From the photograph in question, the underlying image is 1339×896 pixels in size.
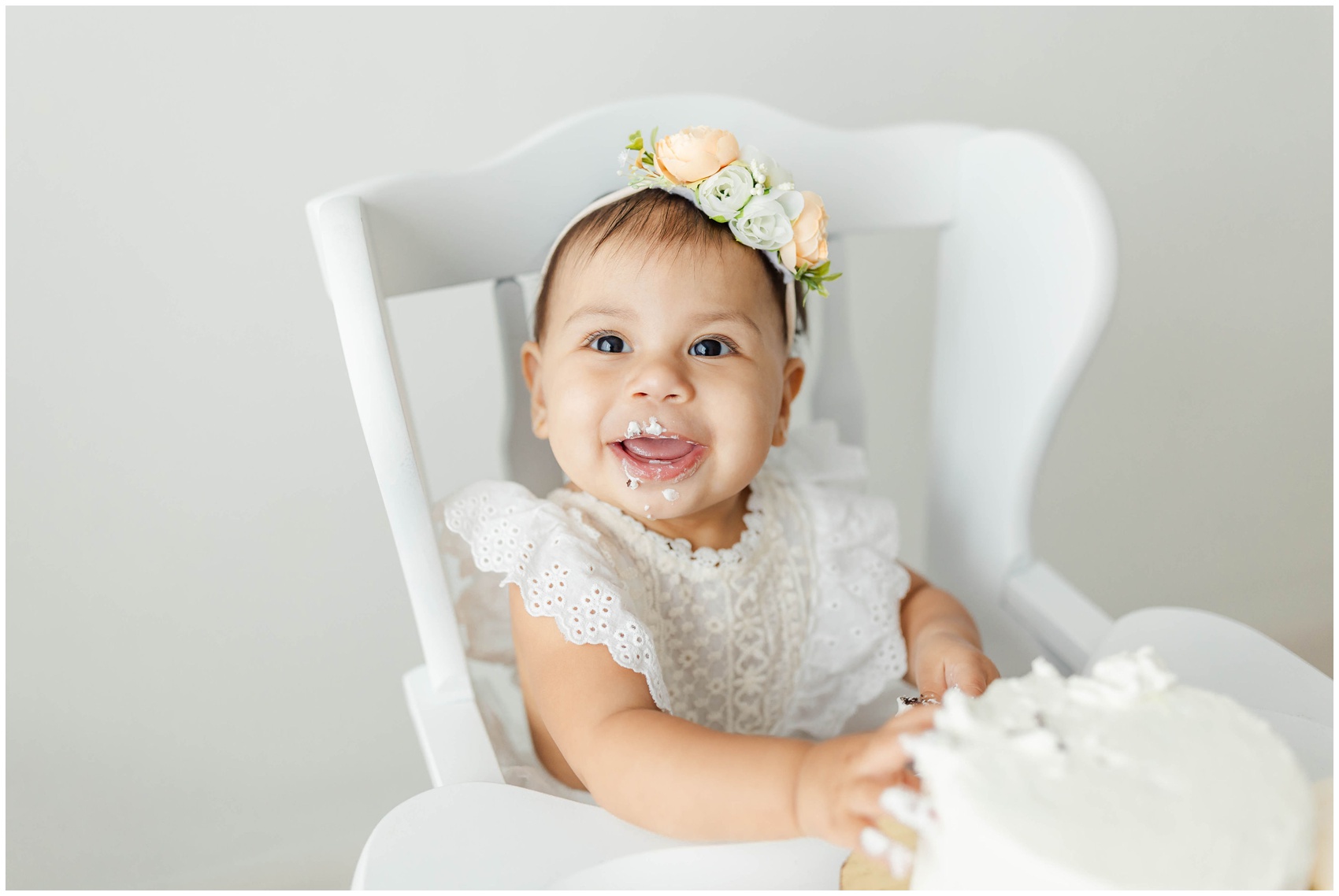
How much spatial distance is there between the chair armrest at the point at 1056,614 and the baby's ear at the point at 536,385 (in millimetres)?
440

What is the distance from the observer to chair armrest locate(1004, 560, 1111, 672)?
82 centimetres

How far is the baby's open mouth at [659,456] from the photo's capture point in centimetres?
75

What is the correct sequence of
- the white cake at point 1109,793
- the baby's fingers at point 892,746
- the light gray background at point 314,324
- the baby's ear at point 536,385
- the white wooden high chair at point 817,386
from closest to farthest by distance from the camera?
the white cake at point 1109,793 < the baby's fingers at point 892,746 < the white wooden high chair at point 817,386 < the baby's ear at point 536,385 < the light gray background at point 314,324

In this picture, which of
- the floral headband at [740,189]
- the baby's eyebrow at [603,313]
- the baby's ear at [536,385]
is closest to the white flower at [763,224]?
the floral headband at [740,189]

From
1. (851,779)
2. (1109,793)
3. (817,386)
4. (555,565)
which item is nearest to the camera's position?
(1109,793)

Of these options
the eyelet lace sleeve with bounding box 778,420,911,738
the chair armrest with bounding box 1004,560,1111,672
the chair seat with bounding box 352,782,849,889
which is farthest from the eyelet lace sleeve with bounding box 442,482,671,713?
the chair armrest with bounding box 1004,560,1111,672

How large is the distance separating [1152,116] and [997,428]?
0.63 meters

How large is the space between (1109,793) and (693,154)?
0.51 meters

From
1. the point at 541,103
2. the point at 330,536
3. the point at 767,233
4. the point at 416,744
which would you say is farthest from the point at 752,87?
the point at 416,744

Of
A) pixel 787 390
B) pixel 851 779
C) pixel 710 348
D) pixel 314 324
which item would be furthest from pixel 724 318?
pixel 314 324

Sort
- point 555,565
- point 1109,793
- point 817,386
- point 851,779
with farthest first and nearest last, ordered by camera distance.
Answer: point 817,386, point 555,565, point 851,779, point 1109,793

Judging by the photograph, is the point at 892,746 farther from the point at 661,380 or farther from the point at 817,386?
the point at 817,386

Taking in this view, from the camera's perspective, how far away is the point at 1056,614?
86 cm

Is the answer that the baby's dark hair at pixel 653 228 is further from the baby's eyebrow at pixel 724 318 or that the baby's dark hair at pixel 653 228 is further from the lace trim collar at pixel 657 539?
the lace trim collar at pixel 657 539
